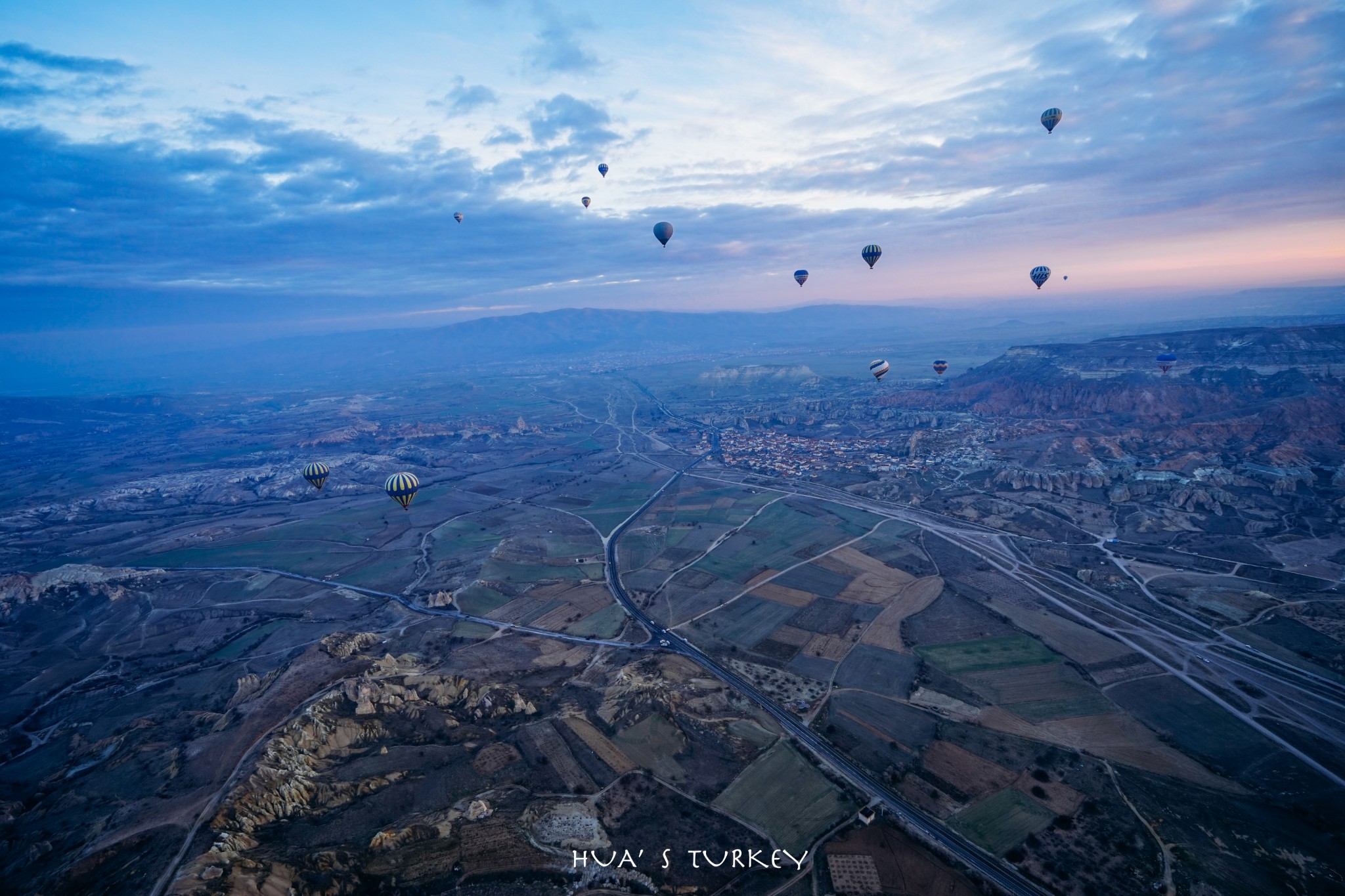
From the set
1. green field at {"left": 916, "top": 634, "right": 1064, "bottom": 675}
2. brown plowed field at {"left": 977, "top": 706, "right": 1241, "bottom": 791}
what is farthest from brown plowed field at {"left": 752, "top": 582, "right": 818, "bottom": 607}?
brown plowed field at {"left": 977, "top": 706, "right": 1241, "bottom": 791}

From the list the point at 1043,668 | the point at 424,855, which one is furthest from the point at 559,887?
the point at 1043,668

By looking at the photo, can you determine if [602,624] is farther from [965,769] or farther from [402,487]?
[965,769]

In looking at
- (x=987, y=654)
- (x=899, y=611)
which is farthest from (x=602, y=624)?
(x=987, y=654)

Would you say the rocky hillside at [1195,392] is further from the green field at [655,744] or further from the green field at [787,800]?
the green field at [655,744]

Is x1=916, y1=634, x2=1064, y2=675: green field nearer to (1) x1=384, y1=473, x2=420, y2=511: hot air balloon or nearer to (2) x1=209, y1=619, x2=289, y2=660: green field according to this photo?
(1) x1=384, y1=473, x2=420, y2=511: hot air balloon

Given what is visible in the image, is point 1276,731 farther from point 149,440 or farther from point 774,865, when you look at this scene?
point 149,440

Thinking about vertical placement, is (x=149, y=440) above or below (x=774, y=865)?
above

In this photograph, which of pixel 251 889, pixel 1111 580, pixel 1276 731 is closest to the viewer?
pixel 251 889
